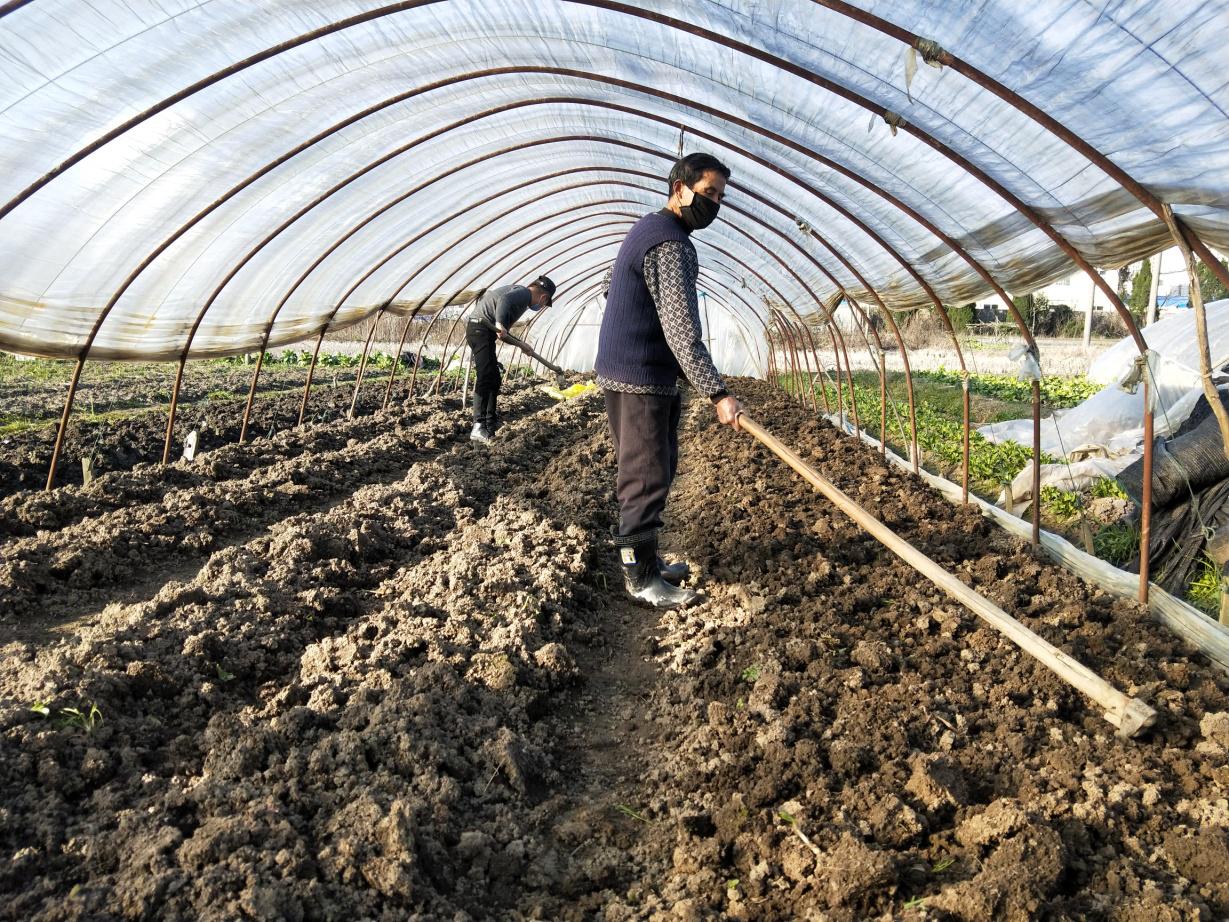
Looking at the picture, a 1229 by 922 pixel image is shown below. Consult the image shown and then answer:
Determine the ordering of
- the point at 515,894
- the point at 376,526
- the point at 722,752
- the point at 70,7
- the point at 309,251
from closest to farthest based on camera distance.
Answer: the point at 515,894
the point at 722,752
the point at 70,7
the point at 376,526
the point at 309,251

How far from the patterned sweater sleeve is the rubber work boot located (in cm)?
87

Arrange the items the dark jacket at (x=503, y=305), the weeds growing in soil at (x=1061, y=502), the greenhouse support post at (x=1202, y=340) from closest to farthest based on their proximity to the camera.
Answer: the greenhouse support post at (x=1202, y=340)
the weeds growing in soil at (x=1061, y=502)
the dark jacket at (x=503, y=305)

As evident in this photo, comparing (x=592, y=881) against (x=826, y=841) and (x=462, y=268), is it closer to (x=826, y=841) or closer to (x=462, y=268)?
(x=826, y=841)

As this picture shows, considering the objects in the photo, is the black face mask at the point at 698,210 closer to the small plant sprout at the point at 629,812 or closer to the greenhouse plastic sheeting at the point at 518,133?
the greenhouse plastic sheeting at the point at 518,133

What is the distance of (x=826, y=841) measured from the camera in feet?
8.02

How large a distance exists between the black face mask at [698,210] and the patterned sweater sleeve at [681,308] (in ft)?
0.60

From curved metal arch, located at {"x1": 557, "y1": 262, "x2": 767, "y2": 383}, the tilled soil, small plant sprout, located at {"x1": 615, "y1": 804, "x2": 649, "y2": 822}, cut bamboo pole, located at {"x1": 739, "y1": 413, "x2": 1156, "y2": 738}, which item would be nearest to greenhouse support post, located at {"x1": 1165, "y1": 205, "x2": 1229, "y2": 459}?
the tilled soil

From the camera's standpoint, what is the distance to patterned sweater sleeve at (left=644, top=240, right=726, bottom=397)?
401cm

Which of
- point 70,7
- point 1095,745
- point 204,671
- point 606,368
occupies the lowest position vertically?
point 204,671

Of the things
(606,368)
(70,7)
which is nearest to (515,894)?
(606,368)

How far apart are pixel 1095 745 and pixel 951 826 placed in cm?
72

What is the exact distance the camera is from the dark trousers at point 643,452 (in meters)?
4.27

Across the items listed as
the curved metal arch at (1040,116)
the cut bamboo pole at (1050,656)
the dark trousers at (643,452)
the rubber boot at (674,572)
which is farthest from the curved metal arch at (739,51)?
the rubber boot at (674,572)

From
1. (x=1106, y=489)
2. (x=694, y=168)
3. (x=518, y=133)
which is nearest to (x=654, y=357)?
(x=694, y=168)
